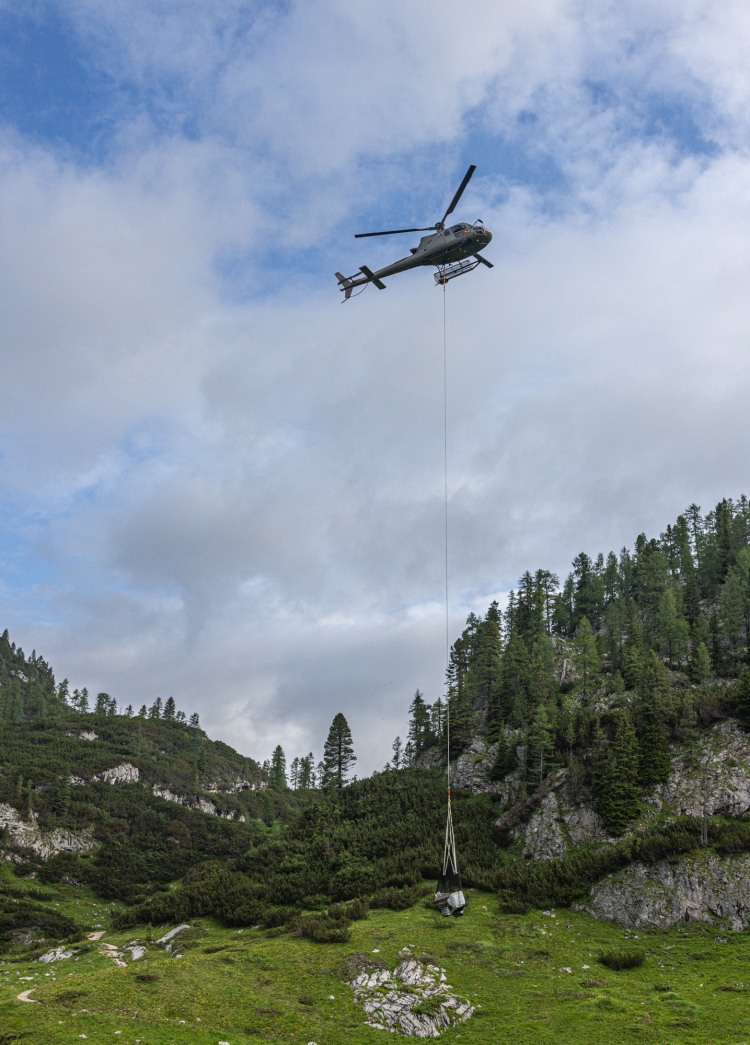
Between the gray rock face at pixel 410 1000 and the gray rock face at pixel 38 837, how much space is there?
65.9 meters

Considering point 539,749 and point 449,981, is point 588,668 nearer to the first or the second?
point 539,749

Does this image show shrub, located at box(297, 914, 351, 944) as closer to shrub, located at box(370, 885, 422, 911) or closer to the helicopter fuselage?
shrub, located at box(370, 885, 422, 911)

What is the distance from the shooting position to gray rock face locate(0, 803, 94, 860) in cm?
8362

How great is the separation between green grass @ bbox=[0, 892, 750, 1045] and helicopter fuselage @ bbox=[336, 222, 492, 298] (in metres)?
38.0

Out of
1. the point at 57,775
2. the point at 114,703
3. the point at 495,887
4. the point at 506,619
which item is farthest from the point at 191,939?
the point at 114,703

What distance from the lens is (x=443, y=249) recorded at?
37469 mm

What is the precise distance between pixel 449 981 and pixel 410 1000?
3.35 m

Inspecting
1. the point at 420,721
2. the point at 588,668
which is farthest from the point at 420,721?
the point at 588,668

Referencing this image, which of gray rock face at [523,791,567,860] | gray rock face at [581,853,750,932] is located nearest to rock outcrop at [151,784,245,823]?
gray rock face at [523,791,567,860]

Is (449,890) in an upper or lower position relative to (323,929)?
upper

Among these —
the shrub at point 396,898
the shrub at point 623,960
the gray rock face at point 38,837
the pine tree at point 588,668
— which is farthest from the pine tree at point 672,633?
the gray rock face at point 38,837

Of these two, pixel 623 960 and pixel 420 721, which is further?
pixel 420 721

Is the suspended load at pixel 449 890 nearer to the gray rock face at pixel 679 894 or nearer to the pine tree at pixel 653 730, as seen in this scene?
the gray rock face at pixel 679 894

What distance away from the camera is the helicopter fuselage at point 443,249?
36719 mm
